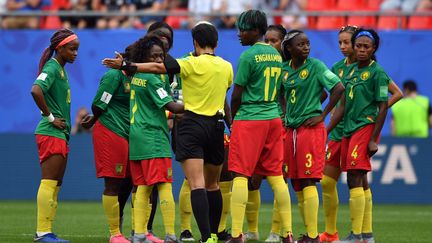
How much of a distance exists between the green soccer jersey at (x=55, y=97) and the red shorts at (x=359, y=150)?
318 cm

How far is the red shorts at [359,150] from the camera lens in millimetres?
12281

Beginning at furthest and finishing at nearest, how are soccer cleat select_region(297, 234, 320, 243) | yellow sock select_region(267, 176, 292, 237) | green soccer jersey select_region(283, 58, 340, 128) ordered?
green soccer jersey select_region(283, 58, 340, 128), soccer cleat select_region(297, 234, 320, 243), yellow sock select_region(267, 176, 292, 237)

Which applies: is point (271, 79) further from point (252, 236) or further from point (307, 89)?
point (252, 236)

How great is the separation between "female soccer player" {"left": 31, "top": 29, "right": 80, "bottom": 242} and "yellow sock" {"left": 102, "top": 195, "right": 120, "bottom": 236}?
0.61m

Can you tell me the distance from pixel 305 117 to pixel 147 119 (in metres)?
1.71

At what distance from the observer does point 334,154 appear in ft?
42.8

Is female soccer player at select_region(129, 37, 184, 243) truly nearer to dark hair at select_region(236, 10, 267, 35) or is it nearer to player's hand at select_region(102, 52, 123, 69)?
player's hand at select_region(102, 52, 123, 69)

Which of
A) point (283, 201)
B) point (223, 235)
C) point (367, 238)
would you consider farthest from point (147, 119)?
point (367, 238)

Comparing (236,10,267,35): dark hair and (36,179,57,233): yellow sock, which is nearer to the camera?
(236,10,267,35): dark hair

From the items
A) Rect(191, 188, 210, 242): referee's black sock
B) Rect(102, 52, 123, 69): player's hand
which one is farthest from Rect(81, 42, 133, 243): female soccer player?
Rect(102, 52, 123, 69): player's hand

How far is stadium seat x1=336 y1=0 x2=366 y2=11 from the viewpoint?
2281 cm

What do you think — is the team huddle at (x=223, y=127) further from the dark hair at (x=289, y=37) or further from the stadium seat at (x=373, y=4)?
the stadium seat at (x=373, y=4)

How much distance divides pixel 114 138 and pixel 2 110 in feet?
35.9

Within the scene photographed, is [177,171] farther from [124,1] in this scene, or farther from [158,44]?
[158,44]
